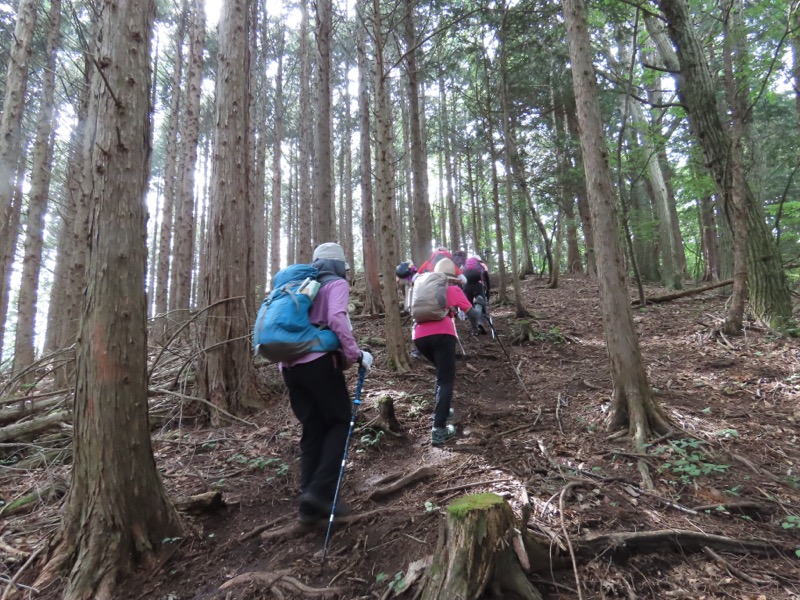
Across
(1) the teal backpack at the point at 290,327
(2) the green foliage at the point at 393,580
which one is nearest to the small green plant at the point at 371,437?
(1) the teal backpack at the point at 290,327

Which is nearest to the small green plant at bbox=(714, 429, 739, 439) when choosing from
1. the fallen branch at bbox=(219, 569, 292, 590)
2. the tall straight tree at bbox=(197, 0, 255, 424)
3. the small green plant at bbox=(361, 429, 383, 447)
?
the small green plant at bbox=(361, 429, 383, 447)

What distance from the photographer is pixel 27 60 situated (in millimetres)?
7926

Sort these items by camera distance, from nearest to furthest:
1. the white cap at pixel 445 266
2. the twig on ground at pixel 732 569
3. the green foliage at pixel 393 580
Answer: the twig on ground at pixel 732 569 < the green foliage at pixel 393 580 < the white cap at pixel 445 266

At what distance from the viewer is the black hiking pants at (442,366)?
4.37 metres

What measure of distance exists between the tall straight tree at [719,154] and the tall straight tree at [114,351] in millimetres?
7774

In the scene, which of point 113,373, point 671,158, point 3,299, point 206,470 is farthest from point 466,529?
point 671,158

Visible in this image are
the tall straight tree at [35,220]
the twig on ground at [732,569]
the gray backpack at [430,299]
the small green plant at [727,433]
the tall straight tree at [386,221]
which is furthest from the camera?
A: the tall straight tree at [35,220]

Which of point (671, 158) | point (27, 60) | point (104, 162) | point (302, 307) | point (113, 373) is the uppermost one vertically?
point (671, 158)

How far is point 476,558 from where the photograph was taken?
2117 millimetres

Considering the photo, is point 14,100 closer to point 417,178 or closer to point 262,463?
point 417,178

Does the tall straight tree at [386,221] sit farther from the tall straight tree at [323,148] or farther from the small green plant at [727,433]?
the small green plant at [727,433]

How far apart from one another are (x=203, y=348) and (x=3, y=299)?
774 cm

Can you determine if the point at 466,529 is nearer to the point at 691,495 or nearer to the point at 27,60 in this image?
the point at 691,495

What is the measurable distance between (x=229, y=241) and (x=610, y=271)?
4.70m
